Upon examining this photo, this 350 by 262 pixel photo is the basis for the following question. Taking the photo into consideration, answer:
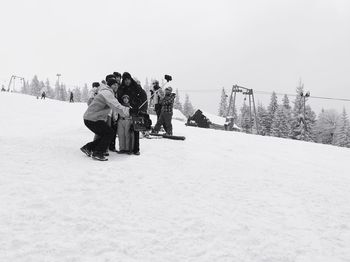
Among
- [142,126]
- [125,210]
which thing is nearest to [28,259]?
[125,210]

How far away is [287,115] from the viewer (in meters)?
86.4

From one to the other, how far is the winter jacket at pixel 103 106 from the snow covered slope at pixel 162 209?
0.87 metres

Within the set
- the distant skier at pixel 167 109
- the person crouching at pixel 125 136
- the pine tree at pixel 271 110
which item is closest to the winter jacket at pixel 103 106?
the person crouching at pixel 125 136

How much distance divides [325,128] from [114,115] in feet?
327

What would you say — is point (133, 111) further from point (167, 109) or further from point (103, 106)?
point (167, 109)

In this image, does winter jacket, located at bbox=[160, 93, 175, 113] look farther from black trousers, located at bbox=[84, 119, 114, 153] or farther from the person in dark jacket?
black trousers, located at bbox=[84, 119, 114, 153]

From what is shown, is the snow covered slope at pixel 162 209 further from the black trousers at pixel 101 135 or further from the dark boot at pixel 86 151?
the black trousers at pixel 101 135

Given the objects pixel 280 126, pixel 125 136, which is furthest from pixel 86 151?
pixel 280 126

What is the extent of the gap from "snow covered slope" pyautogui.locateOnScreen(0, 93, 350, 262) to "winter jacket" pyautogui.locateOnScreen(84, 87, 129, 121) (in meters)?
0.87

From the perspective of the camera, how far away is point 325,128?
98062mm

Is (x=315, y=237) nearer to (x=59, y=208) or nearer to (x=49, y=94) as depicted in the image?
(x=59, y=208)

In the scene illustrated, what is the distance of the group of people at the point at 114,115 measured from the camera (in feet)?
23.7

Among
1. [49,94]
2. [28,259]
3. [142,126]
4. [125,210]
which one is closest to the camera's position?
[28,259]

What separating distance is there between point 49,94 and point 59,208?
145719 mm
